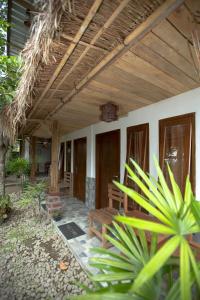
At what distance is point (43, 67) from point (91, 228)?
222 centimetres

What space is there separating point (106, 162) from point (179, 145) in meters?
1.86

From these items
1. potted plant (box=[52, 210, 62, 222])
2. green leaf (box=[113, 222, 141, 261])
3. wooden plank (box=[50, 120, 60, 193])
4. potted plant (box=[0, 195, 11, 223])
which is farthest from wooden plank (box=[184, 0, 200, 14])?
potted plant (box=[0, 195, 11, 223])

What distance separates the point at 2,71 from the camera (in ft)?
10.0

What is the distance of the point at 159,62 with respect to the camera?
133 centimetres

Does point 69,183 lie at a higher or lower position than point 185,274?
lower

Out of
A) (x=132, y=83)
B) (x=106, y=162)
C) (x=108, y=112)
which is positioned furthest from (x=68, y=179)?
(x=132, y=83)

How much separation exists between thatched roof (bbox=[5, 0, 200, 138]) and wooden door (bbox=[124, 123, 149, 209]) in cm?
67

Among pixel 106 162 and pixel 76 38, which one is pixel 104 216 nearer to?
pixel 106 162

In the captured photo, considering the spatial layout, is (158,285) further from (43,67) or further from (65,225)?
(65,225)

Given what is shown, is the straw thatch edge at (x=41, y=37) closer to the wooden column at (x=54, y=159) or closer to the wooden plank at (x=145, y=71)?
the wooden plank at (x=145, y=71)

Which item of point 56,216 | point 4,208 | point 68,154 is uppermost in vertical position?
point 68,154

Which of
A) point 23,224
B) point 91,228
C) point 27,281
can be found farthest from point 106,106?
point 23,224

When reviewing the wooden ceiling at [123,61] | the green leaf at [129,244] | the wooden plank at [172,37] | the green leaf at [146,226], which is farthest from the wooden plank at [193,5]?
the green leaf at [129,244]

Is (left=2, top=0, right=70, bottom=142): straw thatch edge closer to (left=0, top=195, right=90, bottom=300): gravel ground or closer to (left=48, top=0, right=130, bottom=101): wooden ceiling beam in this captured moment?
(left=48, top=0, right=130, bottom=101): wooden ceiling beam
